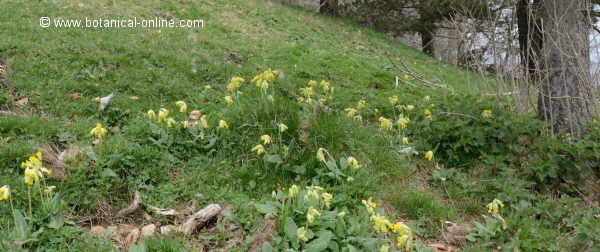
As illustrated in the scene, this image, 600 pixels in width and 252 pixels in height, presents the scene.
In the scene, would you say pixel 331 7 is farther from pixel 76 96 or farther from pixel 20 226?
pixel 20 226

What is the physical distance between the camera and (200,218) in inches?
108

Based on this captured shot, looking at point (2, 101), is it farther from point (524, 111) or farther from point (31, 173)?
point (524, 111)

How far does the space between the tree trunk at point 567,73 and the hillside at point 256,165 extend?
0.38 m

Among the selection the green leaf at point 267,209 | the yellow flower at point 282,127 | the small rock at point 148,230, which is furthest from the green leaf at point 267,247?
the yellow flower at point 282,127

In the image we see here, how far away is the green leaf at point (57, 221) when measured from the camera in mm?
2397

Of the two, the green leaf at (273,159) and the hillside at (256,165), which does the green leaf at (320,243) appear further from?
the green leaf at (273,159)

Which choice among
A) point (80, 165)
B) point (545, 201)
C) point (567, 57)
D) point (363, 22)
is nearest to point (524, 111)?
point (567, 57)

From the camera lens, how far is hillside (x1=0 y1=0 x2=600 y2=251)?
2533 mm

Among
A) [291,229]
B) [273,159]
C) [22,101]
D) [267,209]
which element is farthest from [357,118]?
[22,101]

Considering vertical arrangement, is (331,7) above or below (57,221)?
above

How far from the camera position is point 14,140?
329 cm

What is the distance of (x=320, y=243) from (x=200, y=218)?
0.89m

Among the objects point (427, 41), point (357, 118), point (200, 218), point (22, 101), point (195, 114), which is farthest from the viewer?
point (427, 41)

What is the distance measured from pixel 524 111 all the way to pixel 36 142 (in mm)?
4791
